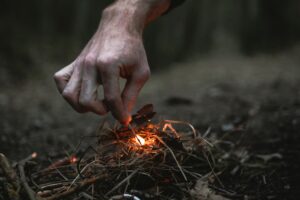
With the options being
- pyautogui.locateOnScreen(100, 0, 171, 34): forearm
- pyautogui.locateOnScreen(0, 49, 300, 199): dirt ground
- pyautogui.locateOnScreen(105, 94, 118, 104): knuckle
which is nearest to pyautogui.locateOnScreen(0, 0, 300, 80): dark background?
pyautogui.locateOnScreen(0, 49, 300, 199): dirt ground

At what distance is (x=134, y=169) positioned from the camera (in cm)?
148

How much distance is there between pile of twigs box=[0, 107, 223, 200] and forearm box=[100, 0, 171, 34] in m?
0.35

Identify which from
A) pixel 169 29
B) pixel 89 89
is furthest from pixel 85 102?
pixel 169 29

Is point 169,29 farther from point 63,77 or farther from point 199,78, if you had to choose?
point 63,77

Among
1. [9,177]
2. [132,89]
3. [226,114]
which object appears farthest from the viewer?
[226,114]

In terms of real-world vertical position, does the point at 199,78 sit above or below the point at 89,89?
below

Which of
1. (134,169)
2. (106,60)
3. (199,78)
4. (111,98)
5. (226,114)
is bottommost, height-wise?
(199,78)

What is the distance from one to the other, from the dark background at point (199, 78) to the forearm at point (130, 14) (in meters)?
0.71

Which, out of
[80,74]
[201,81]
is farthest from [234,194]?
[201,81]

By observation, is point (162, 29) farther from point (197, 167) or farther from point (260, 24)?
point (197, 167)

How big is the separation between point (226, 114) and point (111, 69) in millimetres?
1897

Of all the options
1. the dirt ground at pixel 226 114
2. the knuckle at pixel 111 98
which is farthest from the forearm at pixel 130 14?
the dirt ground at pixel 226 114

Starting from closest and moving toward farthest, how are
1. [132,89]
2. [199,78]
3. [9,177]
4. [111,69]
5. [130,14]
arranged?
[9,177] < [111,69] < [132,89] < [130,14] < [199,78]

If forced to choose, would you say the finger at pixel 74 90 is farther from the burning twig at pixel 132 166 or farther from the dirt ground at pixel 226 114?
the dirt ground at pixel 226 114
